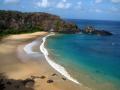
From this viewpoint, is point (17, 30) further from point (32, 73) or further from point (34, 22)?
point (32, 73)

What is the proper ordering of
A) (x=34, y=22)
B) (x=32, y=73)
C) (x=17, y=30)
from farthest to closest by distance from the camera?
(x=34, y=22), (x=17, y=30), (x=32, y=73)

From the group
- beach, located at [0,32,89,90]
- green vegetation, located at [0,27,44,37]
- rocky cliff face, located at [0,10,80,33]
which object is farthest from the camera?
rocky cliff face, located at [0,10,80,33]

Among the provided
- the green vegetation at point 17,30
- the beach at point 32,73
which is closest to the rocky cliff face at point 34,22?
the green vegetation at point 17,30

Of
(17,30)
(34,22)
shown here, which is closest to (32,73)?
(17,30)

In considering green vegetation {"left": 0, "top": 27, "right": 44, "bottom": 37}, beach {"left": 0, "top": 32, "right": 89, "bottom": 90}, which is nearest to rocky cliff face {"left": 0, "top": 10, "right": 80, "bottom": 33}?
green vegetation {"left": 0, "top": 27, "right": 44, "bottom": 37}

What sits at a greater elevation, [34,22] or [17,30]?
[34,22]

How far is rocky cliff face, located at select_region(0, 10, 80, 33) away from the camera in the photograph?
98.9m

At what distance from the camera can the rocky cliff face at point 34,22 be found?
324 feet

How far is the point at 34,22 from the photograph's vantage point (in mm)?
104250

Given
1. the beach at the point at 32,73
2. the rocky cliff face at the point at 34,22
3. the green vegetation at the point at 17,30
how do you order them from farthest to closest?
1. the rocky cliff face at the point at 34,22
2. the green vegetation at the point at 17,30
3. the beach at the point at 32,73

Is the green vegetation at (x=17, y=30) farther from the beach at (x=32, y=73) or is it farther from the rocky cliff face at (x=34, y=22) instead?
the beach at (x=32, y=73)

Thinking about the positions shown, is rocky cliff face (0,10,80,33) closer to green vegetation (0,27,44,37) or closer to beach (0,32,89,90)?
green vegetation (0,27,44,37)

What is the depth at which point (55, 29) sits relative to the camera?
330 ft

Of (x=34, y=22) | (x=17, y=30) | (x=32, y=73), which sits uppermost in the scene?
(x=34, y=22)
